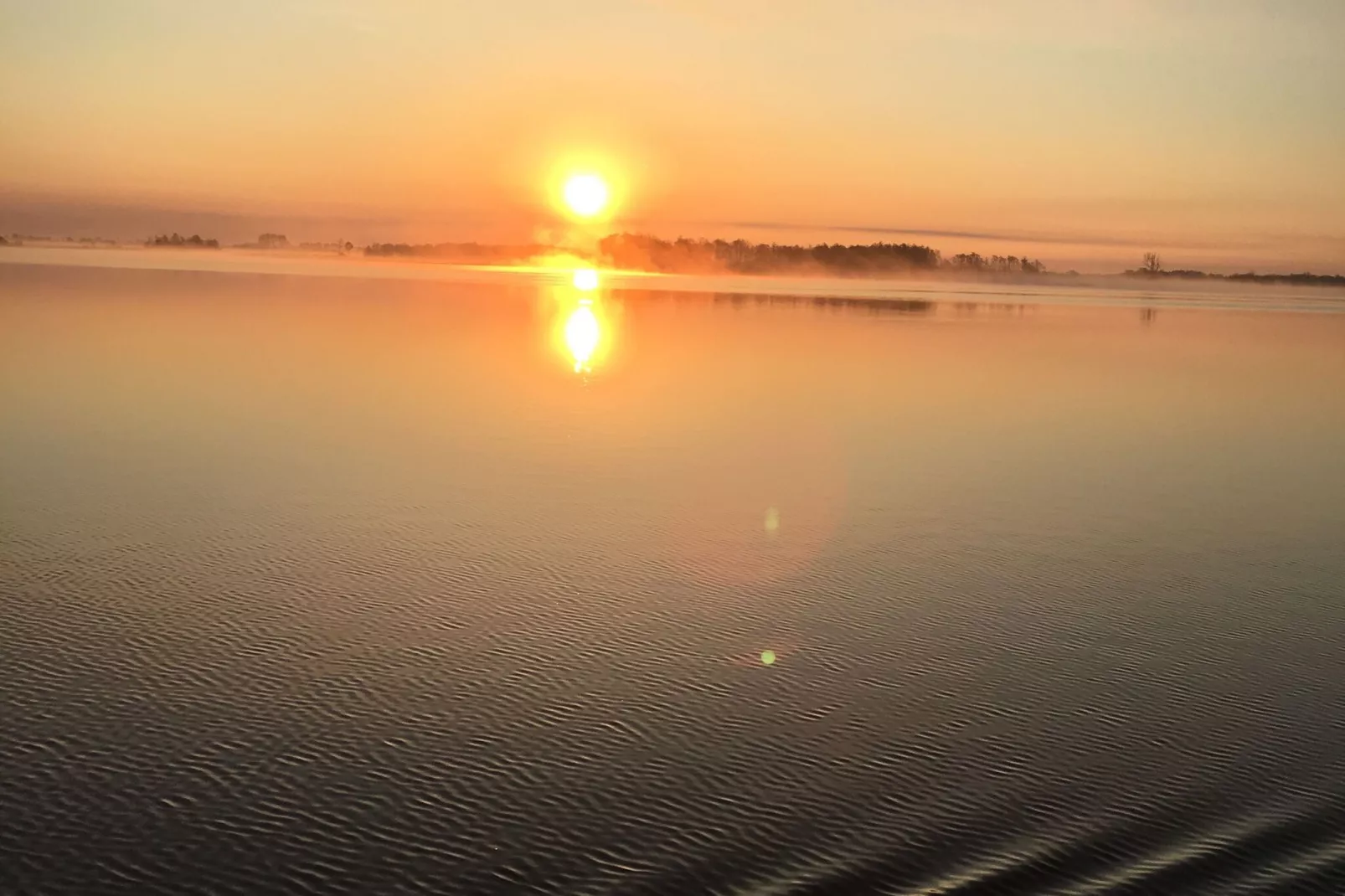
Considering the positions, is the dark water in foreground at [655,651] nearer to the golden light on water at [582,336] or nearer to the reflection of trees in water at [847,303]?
the golden light on water at [582,336]

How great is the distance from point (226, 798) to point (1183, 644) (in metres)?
6.46

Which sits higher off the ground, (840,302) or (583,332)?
(840,302)

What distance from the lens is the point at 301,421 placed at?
1667cm

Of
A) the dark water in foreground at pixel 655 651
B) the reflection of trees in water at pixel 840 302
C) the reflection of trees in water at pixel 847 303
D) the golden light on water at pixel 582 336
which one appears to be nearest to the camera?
the dark water in foreground at pixel 655 651

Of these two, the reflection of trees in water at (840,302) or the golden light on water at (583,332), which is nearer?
the golden light on water at (583,332)

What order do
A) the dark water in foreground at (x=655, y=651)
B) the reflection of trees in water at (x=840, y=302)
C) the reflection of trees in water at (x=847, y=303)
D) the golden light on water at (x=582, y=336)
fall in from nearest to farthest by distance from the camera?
the dark water in foreground at (x=655, y=651) < the golden light on water at (x=582, y=336) < the reflection of trees in water at (x=840, y=302) < the reflection of trees in water at (x=847, y=303)

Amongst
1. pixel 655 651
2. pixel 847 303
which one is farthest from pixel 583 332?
pixel 847 303

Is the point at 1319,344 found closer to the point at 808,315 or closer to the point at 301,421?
the point at 808,315

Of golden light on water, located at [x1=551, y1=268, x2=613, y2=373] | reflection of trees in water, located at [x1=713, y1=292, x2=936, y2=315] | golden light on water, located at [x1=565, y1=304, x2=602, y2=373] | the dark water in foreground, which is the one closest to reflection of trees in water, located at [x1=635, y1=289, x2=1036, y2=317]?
reflection of trees in water, located at [x1=713, y1=292, x2=936, y2=315]

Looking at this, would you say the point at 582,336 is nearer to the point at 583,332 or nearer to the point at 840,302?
the point at 583,332

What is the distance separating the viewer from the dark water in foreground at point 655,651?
5.40m

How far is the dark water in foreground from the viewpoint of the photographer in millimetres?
5402

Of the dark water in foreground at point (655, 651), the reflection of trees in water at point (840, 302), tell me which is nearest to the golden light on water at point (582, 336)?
the dark water in foreground at point (655, 651)

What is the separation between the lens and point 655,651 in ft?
25.9
